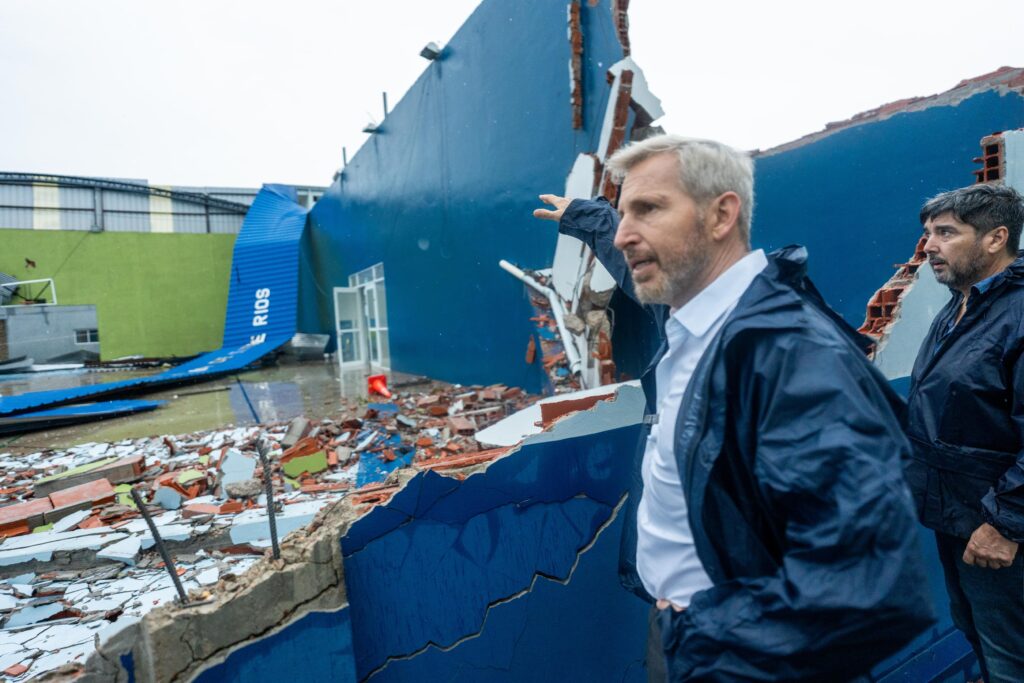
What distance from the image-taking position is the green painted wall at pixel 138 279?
1903 cm

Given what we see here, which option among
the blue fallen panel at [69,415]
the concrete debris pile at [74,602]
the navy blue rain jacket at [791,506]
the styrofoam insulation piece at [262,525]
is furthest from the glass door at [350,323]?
the navy blue rain jacket at [791,506]

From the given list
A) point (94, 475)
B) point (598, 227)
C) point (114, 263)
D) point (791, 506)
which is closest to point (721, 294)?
point (791, 506)

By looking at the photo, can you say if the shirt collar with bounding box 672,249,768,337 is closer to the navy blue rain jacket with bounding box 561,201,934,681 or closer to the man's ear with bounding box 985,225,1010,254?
the navy blue rain jacket with bounding box 561,201,934,681

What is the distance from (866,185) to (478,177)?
18.2ft

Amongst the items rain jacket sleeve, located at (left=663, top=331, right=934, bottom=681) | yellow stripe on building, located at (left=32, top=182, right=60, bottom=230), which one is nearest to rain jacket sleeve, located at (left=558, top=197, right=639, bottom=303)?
rain jacket sleeve, located at (left=663, top=331, right=934, bottom=681)

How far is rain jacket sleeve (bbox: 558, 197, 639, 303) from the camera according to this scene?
1959 millimetres

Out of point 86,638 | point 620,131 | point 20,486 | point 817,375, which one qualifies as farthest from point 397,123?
point 817,375

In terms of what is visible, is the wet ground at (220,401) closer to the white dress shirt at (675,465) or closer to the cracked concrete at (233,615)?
the cracked concrete at (233,615)

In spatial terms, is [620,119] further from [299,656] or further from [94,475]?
[94,475]

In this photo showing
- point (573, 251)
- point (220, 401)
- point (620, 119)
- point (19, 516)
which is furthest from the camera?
point (220, 401)

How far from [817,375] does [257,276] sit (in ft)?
59.7

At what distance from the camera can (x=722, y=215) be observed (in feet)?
3.92

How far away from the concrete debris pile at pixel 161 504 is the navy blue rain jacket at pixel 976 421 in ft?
4.90

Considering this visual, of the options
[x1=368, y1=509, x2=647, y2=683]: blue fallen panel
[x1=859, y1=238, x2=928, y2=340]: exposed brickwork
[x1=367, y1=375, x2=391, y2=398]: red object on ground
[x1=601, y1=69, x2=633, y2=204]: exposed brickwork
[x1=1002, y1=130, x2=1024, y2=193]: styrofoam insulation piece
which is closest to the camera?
[x1=368, y1=509, x2=647, y2=683]: blue fallen panel
